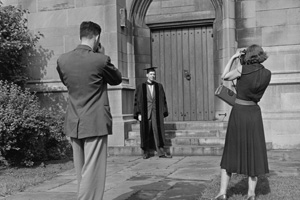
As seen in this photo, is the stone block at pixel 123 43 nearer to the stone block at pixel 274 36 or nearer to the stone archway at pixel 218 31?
the stone archway at pixel 218 31

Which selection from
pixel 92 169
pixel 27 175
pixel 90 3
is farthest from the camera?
pixel 90 3

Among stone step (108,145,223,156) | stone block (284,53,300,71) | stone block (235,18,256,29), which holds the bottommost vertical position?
stone step (108,145,223,156)

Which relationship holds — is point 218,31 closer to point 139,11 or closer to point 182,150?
point 139,11

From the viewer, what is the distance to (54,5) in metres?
10.2

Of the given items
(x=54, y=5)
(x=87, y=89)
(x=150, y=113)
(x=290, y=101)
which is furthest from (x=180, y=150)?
(x=87, y=89)

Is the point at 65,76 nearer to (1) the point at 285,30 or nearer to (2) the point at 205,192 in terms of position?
(2) the point at 205,192

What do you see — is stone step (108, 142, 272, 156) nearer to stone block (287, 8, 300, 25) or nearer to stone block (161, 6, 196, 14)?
stone block (287, 8, 300, 25)

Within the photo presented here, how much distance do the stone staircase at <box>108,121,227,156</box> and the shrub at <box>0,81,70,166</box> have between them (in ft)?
5.40

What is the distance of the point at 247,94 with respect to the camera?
4809 mm

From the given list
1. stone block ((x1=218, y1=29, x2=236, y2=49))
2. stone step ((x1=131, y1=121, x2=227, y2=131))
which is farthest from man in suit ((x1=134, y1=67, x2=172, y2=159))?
stone block ((x1=218, y1=29, x2=236, y2=49))

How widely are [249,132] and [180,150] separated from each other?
4.10 metres

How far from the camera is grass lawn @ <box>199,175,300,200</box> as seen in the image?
499 centimetres

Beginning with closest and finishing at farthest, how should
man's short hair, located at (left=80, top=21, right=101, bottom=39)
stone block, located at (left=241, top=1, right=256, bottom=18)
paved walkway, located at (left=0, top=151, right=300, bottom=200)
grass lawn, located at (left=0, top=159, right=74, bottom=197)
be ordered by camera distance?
man's short hair, located at (left=80, top=21, right=101, bottom=39), paved walkway, located at (left=0, top=151, right=300, bottom=200), grass lawn, located at (left=0, top=159, right=74, bottom=197), stone block, located at (left=241, top=1, right=256, bottom=18)

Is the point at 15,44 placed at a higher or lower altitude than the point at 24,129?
higher
